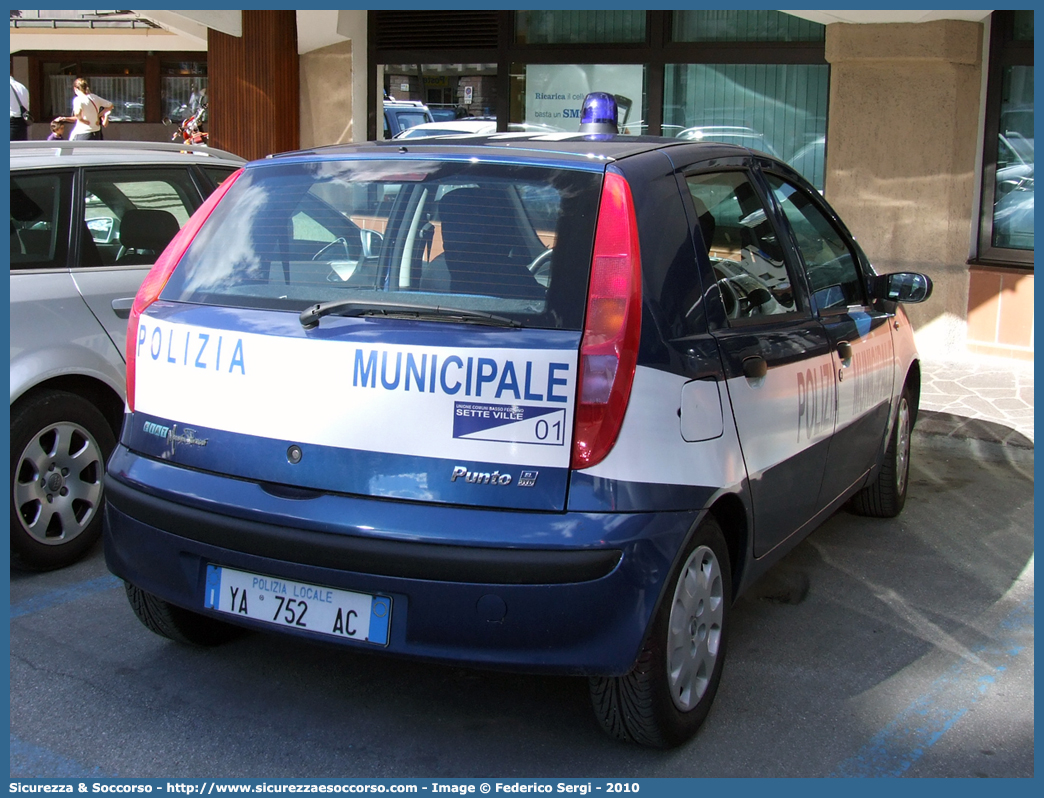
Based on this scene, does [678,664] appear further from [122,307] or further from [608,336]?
[122,307]

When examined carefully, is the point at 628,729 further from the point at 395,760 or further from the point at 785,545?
the point at 785,545

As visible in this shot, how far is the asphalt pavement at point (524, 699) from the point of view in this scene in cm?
311

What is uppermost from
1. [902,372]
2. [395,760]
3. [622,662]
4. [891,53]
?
[891,53]

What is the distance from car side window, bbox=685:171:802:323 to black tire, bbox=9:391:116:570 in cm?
261

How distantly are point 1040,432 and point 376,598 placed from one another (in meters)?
5.43

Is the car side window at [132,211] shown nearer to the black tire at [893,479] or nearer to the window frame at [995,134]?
the black tire at [893,479]

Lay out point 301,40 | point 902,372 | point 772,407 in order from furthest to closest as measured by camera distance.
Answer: point 301,40, point 902,372, point 772,407

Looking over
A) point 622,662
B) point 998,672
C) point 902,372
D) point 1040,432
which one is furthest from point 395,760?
point 1040,432

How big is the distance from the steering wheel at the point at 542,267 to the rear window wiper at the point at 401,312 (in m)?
0.14

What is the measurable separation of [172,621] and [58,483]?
1.20 m

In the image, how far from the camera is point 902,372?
5.07 m

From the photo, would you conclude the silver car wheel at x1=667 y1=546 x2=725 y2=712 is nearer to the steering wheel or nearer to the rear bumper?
the rear bumper

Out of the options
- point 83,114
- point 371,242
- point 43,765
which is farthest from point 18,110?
point 43,765

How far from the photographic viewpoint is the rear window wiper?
2885 millimetres
